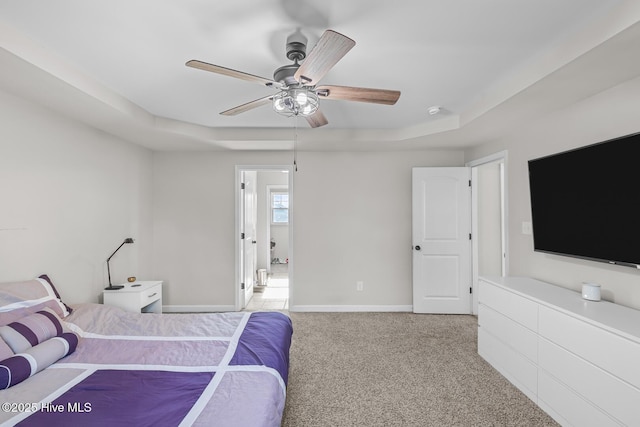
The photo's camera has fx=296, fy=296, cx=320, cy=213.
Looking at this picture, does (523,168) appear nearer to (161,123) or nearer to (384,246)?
(384,246)

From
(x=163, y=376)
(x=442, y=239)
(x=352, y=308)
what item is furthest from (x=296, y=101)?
(x=352, y=308)

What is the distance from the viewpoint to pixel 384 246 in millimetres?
4293

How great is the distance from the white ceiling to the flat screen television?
1.63 ft

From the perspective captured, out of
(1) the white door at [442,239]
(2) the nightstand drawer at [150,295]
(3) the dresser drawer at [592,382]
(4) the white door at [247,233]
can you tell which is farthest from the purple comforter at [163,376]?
(1) the white door at [442,239]

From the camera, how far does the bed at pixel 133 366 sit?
1.27 meters

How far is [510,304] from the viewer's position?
246 centimetres

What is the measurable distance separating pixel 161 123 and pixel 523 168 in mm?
3886

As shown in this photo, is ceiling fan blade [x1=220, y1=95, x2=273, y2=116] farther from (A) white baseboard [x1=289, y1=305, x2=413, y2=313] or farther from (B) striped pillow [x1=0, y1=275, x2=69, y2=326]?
(A) white baseboard [x1=289, y1=305, x2=413, y2=313]

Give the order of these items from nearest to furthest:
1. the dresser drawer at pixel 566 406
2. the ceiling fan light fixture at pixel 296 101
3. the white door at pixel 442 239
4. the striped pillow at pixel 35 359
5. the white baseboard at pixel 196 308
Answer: the striped pillow at pixel 35 359 → the dresser drawer at pixel 566 406 → the ceiling fan light fixture at pixel 296 101 → the white door at pixel 442 239 → the white baseboard at pixel 196 308

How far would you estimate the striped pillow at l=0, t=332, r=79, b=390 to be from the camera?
1471 mm

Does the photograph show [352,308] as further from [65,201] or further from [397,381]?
[65,201]

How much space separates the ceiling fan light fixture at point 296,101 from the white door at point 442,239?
2575mm

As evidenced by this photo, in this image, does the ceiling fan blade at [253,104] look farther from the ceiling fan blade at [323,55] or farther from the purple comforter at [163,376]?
the purple comforter at [163,376]

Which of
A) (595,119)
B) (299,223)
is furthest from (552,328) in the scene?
(299,223)
